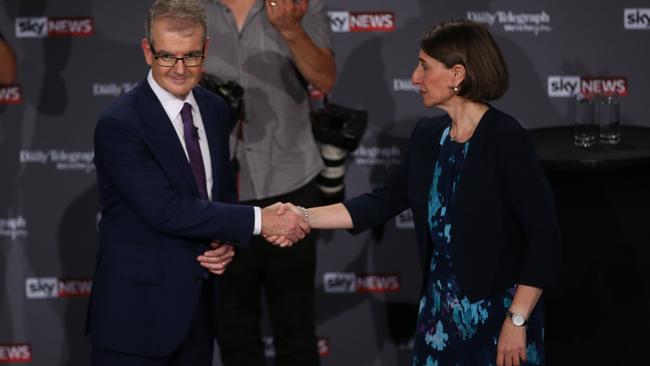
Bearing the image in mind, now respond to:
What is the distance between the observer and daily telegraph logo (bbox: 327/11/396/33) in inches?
209

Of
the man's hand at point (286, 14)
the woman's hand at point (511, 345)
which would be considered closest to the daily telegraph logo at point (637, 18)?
the man's hand at point (286, 14)

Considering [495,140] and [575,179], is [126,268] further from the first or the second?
[575,179]

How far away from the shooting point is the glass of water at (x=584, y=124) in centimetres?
483

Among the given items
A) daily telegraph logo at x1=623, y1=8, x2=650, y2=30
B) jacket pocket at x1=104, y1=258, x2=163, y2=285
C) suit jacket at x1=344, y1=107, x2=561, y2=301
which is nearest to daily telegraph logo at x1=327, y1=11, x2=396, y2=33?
daily telegraph logo at x1=623, y1=8, x2=650, y2=30

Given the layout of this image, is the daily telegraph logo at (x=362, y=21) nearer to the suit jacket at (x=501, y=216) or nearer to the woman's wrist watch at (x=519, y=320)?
the suit jacket at (x=501, y=216)

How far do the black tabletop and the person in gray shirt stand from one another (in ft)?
3.30

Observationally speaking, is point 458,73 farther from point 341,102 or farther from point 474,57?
point 341,102

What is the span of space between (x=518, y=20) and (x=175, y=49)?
2.34m

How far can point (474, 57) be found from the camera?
3.51 metres

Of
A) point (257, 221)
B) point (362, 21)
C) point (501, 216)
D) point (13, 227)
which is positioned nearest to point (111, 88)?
point (13, 227)

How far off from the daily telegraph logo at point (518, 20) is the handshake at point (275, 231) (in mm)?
1721

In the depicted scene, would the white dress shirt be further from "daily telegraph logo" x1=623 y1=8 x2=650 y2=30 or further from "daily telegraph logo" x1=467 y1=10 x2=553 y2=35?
"daily telegraph logo" x1=623 y1=8 x2=650 y2=30

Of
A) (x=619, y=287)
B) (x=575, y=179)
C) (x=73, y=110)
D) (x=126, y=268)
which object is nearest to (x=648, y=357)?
(x=619, y=287)

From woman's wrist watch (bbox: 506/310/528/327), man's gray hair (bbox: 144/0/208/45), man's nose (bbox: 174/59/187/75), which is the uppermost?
man's gray hair (bbox: 144/0/208/45)
